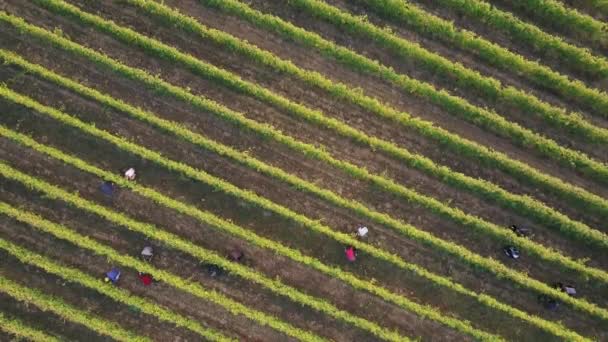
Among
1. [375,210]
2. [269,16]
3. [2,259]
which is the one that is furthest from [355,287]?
[2,259]

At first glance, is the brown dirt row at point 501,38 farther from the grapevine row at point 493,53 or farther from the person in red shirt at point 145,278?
the person in red shirt at point 145,278

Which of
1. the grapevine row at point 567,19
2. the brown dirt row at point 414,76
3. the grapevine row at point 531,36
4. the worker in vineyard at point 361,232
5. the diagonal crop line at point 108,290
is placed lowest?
the diagonal crop line at point 108,290

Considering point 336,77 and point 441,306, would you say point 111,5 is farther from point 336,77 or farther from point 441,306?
point 441,306

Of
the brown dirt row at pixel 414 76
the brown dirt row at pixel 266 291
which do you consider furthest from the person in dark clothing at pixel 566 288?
the brown dirt row at pixel 414 76

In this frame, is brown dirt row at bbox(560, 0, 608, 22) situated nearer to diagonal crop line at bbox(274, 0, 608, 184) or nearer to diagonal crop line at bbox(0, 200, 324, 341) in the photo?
diagonal crop line at bbox(274, 0, 608, 184)

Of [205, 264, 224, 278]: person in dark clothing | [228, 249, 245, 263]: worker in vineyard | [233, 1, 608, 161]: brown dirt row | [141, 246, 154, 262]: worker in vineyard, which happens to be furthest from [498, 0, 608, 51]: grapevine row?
[141, 246, 154, 262]: worker in vineyard

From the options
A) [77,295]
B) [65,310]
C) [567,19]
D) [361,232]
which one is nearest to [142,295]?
[77,295]

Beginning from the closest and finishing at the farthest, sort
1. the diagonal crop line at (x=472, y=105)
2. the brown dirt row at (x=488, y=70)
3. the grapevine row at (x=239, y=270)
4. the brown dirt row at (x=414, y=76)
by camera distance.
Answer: the grapevine row at (x=239, y=270), the diagonal crop line at (x=472, y=105), the brown dirt row at (x=414, y=76), the brown dirt row at (x=488, y=70)
